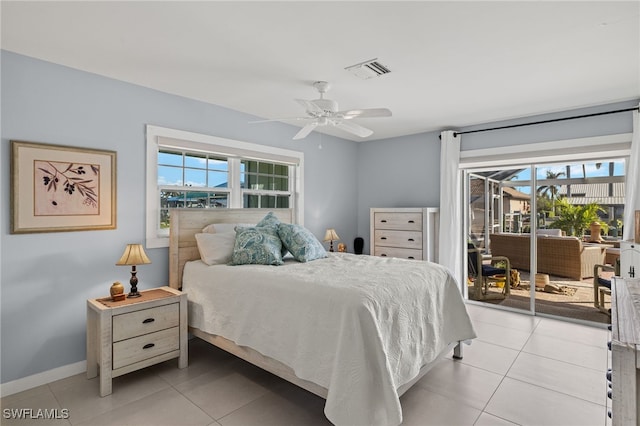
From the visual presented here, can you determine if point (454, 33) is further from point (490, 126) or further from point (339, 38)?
point (490, 126)

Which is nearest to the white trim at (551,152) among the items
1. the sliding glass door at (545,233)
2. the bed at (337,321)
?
the sliding glass door at (545,233)

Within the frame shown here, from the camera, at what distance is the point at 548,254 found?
14.5 ft

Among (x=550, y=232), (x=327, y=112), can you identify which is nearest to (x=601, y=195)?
(x=550, y=232)

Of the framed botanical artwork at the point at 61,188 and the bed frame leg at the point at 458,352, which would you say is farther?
the bed frame leg at the point at 458,352

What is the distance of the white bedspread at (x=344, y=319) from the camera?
1.86m

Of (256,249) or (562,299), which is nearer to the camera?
(256,249)

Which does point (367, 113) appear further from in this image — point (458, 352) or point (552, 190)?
point (552, 190)

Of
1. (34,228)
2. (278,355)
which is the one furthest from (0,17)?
(278,355)

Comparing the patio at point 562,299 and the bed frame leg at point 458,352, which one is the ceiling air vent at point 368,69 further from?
the patio at point 562,299

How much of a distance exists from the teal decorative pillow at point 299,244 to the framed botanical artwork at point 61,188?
5.11ft

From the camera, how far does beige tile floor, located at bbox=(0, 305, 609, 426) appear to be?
2199 mm

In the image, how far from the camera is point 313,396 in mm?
2504

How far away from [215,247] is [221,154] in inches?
47.5

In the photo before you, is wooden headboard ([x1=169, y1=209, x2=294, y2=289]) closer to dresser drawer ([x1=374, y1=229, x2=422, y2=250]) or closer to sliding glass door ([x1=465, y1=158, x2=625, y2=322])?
dresser drawer ([x1=374, y1=229, x2=422, y2=250])
